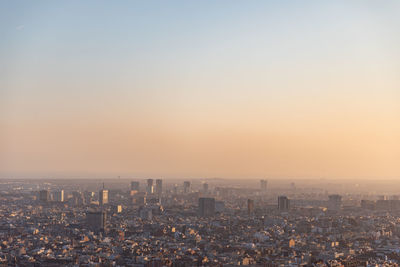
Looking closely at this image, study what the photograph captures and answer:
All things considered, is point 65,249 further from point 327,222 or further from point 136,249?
point 327,222

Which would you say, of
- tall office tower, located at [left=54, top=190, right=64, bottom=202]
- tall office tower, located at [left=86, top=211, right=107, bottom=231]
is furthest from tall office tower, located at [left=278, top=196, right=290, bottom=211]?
tall office tower, located at [left=54, top=190, right=64, bottom=202]

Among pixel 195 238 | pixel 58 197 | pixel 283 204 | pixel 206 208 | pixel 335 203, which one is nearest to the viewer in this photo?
pixel 195 238

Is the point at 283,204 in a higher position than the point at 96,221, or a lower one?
higher

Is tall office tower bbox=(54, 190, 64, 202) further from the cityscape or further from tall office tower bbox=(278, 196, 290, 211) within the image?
tall office tower bbox=(278, 196, 290, 211)

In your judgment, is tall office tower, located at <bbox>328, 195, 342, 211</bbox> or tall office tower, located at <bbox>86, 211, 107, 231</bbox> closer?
tall office tower, located at <bbox>86, 211, 107, 231</bbox>

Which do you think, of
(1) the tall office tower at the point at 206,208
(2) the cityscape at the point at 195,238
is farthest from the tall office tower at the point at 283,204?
(1) the tall office tower at the point at 206,208

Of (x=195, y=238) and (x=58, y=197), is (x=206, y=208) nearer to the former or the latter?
(x=195, y=238)

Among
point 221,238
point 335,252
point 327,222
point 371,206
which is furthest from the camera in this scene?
point 371,206

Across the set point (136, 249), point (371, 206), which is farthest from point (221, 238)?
point (371, 206)

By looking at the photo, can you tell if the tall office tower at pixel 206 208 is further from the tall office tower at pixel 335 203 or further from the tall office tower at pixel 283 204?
the tall office tower at pixel 335 203

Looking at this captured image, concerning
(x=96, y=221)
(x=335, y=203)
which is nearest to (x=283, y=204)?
(x=335, y=203)

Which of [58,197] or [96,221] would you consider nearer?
[96,221]
